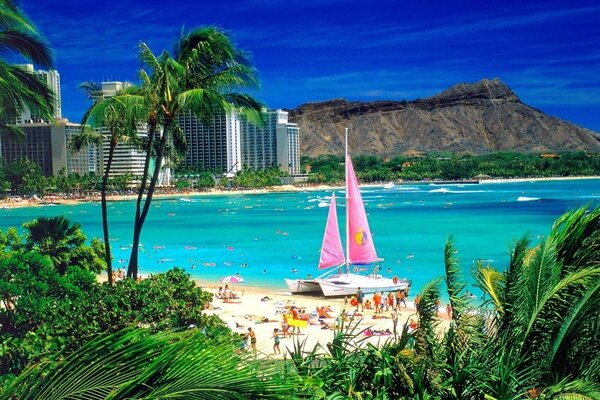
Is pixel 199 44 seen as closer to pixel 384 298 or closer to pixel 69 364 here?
pixel 69 364

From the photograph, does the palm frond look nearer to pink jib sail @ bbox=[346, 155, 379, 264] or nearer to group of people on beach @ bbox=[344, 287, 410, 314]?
Answer: group of people on beach @ bbox=[344, 287, 410, 314]

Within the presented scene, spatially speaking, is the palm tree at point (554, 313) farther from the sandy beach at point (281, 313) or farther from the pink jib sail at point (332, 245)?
the pink jib sail at point (332, 245)

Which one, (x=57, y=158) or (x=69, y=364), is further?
(x=57, y=158)

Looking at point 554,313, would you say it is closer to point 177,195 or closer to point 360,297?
point 360,297

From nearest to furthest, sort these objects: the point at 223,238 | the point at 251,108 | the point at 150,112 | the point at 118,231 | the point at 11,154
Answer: the point at 150,112 < the point at 251,108 < the point at 223,238 < the point at 118,231 < the point at 11,154

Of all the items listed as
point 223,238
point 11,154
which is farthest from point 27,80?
point 11,154
